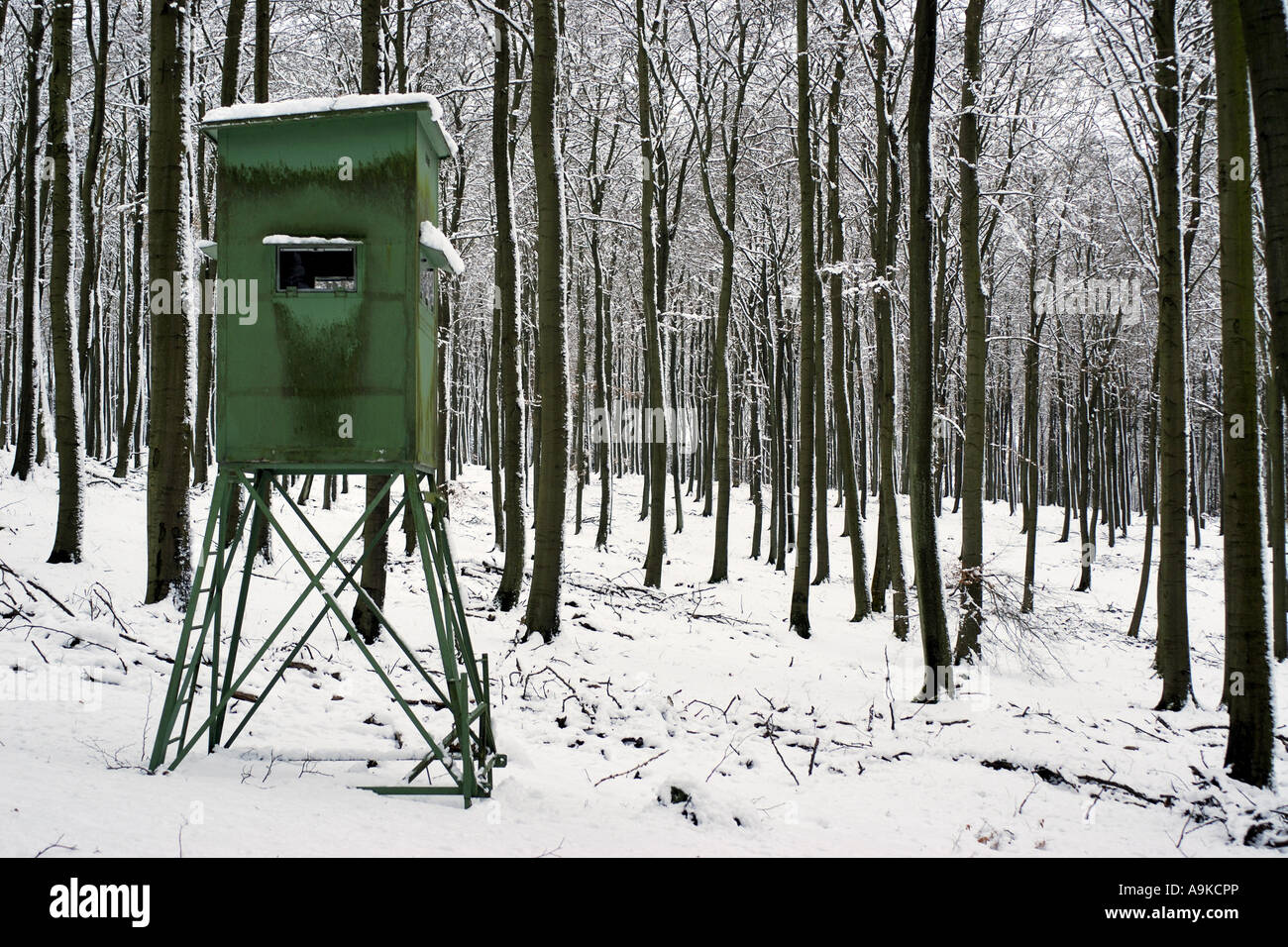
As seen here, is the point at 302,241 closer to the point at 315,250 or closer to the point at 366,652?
the point at 315,250

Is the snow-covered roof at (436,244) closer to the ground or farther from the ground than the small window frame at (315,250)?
farther from the ground

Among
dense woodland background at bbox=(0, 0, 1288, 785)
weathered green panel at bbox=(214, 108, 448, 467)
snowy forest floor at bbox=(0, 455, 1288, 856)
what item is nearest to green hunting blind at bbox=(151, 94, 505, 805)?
weathered green panel at bbox=(214, 108, 448, 467)

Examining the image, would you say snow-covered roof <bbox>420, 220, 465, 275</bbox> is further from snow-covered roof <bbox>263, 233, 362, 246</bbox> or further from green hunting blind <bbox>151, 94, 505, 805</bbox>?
snow-covered roof <bbox>263, 233, 362, 246</bbox>

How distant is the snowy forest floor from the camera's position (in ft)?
13.0

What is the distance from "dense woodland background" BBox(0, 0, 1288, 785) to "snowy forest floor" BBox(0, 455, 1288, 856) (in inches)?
28.7

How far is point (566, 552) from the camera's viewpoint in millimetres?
17719

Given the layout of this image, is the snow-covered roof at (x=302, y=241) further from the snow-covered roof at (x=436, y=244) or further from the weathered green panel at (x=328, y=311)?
the snow-covered roof at (x=436, y=244)

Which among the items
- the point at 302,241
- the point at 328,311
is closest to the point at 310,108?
the point at 302,241

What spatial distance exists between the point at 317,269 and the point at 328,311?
288 millimetres

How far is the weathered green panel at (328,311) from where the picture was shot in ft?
15.1

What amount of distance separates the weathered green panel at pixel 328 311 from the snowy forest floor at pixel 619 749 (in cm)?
197

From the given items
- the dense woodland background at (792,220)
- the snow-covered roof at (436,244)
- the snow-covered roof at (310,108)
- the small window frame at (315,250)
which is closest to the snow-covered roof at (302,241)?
the small window frame at (315,250)

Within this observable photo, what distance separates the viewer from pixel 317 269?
4680 millimetres

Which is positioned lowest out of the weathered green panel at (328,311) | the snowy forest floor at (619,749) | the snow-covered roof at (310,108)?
the snowy forest floor at (619,749)
